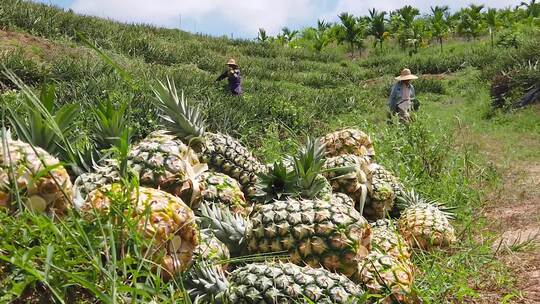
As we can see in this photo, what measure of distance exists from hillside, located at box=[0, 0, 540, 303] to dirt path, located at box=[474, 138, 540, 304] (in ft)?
0.05

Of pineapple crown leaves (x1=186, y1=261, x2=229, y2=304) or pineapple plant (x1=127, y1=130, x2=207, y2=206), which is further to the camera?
pineapple plant (x1=127, y1=130, x2=207, y2=206)

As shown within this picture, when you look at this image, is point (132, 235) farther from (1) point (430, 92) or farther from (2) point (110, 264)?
(1) point (430, 92)

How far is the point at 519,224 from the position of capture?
4660mm

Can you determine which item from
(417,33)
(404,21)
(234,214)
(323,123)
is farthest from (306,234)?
(404,21)

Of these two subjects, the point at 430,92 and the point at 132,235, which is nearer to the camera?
the point at 132,235

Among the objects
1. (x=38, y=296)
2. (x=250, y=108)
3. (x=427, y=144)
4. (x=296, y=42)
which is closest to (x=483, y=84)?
(x=250, y=108)

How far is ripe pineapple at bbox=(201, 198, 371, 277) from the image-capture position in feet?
8.29

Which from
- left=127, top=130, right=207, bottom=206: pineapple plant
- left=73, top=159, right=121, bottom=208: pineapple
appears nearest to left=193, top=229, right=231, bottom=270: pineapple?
left=127, top=130, right=207, bottom=206: pineapple plant

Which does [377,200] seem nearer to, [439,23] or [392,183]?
[392,183]

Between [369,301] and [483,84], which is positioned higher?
[483,84]

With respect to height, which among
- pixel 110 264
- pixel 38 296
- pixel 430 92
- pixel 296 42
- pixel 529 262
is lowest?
pixel 529 262

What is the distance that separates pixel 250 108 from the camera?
10.4 m

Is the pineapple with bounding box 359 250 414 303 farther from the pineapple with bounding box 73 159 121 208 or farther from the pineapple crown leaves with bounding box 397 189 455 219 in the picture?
the pineapple crown leaves with bounding box 397 189 455 219

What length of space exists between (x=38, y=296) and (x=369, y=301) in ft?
4.83
